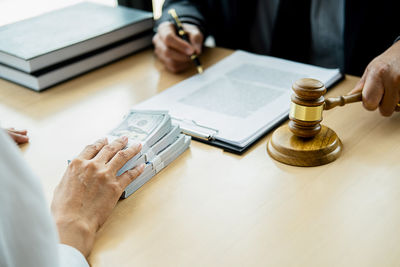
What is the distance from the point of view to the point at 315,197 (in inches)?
37.0

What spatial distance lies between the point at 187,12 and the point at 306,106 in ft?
2.78

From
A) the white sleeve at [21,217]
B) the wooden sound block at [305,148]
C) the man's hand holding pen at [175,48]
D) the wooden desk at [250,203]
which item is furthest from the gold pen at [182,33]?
the white sleeve at [21,217]

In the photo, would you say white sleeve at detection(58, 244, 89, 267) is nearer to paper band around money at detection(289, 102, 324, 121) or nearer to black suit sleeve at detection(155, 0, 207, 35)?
paper band around money at detection(289, 102, 324, 121)

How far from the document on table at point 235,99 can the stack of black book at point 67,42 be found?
36cm

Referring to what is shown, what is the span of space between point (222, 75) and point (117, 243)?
76 cm

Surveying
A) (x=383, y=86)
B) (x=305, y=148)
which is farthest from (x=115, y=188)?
(x=383, y=86)

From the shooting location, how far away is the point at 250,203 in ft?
3.06

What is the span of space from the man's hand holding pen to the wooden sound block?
56cm

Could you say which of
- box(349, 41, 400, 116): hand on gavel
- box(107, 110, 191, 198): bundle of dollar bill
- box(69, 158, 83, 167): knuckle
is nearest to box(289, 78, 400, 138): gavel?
box(349, 41, 400, 116): hand on gavel

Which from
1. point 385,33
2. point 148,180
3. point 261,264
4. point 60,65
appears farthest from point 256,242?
point 385,33

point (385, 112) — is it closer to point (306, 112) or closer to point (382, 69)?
point (382, 69)

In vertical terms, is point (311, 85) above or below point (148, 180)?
above

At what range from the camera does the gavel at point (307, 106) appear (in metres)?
1.01

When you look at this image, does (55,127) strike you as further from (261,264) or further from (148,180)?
(261,264)
